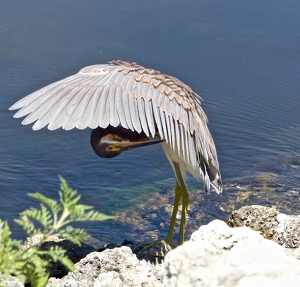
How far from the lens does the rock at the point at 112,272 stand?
4047mm

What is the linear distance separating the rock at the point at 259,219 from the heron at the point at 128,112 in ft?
1.35

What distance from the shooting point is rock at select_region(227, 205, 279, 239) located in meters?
4.88

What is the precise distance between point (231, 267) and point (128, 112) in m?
2.54

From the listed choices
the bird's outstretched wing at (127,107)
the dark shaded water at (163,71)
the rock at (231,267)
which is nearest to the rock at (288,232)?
the bird's outstretched wing at (127,107)

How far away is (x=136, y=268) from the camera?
164 inches

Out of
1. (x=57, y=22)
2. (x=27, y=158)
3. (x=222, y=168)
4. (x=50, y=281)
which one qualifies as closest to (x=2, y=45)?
(x=57, y=22)

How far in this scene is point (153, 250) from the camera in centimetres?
544

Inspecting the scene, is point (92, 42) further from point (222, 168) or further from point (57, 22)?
point (222, 168)

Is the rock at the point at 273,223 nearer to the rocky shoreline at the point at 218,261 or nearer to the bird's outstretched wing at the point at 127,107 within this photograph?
the rocky shoreline at the point at 218,261

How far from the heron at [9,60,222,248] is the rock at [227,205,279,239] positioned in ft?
1.35

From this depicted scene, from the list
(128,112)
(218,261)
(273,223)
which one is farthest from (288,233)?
(218,261)

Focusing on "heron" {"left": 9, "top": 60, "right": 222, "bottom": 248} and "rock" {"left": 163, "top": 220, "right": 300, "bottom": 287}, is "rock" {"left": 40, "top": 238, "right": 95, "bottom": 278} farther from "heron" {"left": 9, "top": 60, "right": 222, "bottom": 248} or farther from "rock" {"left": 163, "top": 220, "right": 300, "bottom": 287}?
"rock" {"left": 163, "top": 220, "right": 300, "bottom": 287}

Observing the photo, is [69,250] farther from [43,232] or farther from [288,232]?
[43,232]

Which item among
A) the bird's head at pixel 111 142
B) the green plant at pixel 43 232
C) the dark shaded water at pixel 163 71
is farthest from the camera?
the dark shaded water at pixel 163 71
